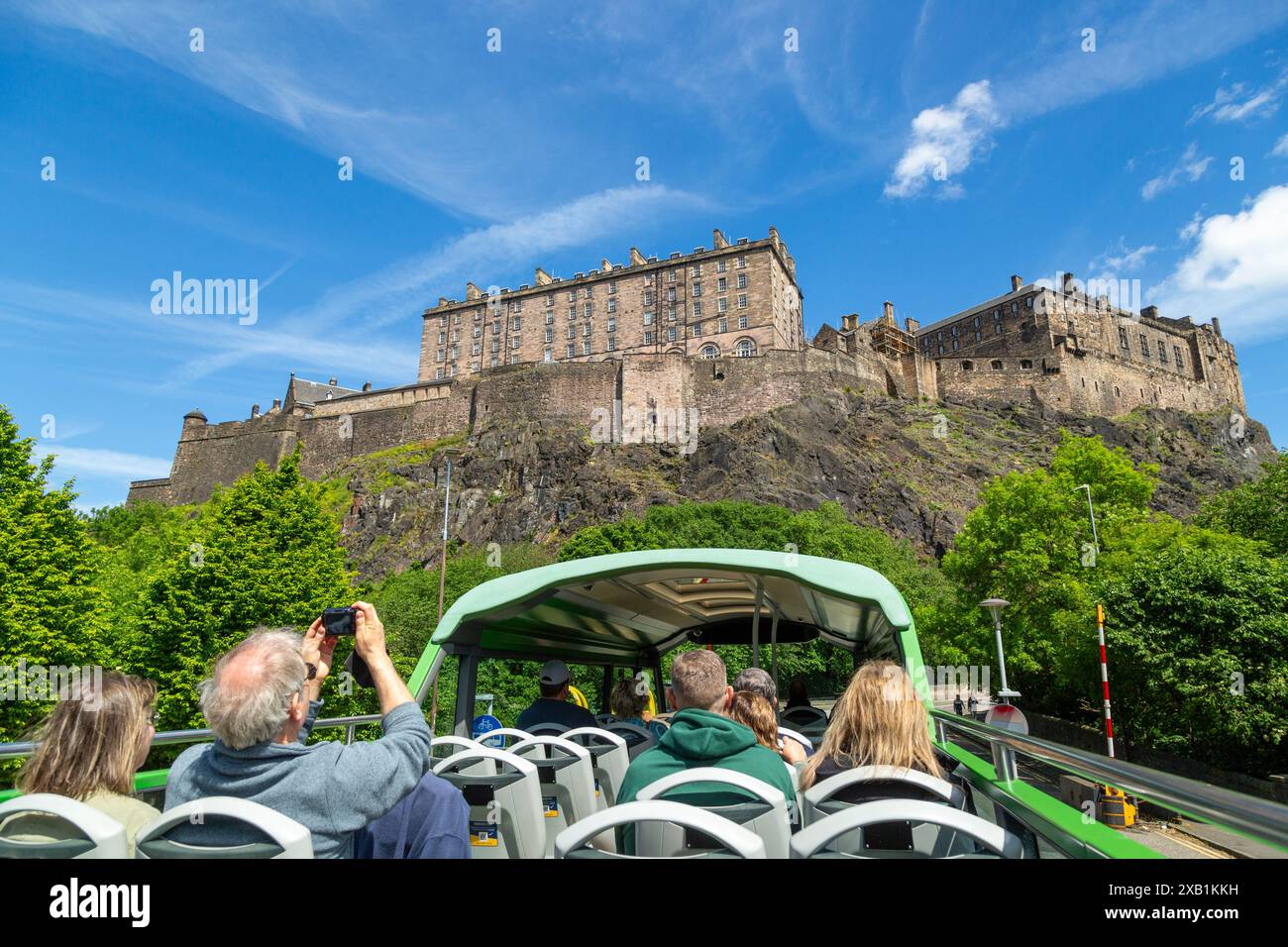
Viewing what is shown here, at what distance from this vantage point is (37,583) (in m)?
21.6

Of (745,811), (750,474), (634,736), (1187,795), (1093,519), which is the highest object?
(750,474)

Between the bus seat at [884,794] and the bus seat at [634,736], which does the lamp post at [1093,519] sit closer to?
the bus seat at [634,736]

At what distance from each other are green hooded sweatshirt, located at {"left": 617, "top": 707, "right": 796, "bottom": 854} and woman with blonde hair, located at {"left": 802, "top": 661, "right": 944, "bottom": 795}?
0.84 feet

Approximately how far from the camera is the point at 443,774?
355 cm

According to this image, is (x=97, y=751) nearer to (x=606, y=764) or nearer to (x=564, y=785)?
(x=564, y=785)

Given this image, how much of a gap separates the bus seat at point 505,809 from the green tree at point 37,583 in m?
22.1

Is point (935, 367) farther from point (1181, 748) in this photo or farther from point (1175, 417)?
point (1181, 748)

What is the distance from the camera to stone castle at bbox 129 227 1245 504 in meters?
60.5

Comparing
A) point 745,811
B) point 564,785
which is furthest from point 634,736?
point 745,811

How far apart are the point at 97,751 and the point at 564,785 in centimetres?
220

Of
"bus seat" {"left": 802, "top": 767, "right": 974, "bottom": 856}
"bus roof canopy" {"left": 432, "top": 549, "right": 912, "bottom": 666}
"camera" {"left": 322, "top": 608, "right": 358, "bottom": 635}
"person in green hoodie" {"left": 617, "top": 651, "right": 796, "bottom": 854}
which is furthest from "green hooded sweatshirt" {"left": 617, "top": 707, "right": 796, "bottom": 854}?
"bus roof canopy" {"left": 432, "top": 549, "right": 912, "bottom": 666}

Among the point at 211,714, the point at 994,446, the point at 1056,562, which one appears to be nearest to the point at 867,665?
the point at 211,714

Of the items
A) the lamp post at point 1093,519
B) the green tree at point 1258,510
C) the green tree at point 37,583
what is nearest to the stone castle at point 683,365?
the green tree at point 1258,510

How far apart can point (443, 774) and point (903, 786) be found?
6.68 feet
